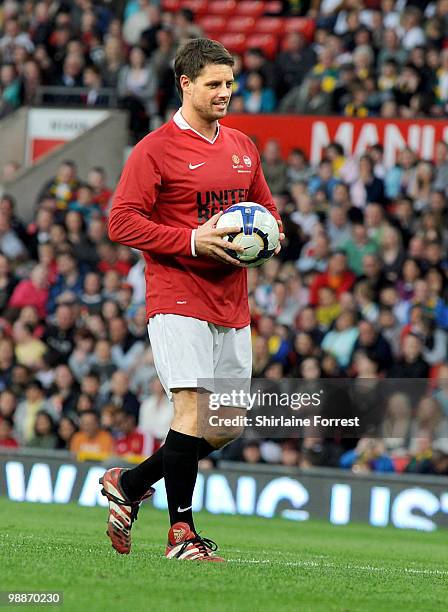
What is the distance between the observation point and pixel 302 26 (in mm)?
21344

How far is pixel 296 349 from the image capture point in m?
15.0

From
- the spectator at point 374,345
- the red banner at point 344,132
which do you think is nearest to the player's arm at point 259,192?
the spectator at point 374,345

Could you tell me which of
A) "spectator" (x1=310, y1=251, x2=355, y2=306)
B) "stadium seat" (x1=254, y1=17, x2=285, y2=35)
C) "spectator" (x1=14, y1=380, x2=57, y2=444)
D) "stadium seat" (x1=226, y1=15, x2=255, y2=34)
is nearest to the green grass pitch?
"spectator" (x1=14, y1=380, x2=57, y2=444)

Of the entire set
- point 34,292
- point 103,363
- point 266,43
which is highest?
point 266,43

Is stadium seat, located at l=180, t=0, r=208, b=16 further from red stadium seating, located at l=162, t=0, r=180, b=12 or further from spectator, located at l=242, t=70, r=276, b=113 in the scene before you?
spectator, located at l=242, t=70, r=276, b=113

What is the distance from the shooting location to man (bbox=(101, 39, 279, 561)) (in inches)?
282

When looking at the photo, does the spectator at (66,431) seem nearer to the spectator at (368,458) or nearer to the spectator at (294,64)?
the spectator at (368,458)

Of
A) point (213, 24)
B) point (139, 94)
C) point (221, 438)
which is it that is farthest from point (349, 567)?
point (213, 24)

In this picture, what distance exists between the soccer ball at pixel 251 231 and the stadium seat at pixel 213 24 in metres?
15.8

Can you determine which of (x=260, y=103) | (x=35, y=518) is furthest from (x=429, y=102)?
(x=35, y=518)

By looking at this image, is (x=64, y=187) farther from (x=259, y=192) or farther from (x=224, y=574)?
(x=224, y=574)

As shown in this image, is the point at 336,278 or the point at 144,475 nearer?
the point at 144,475

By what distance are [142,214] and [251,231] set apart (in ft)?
1.84

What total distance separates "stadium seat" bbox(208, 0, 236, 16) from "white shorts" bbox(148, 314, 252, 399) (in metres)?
16.5
